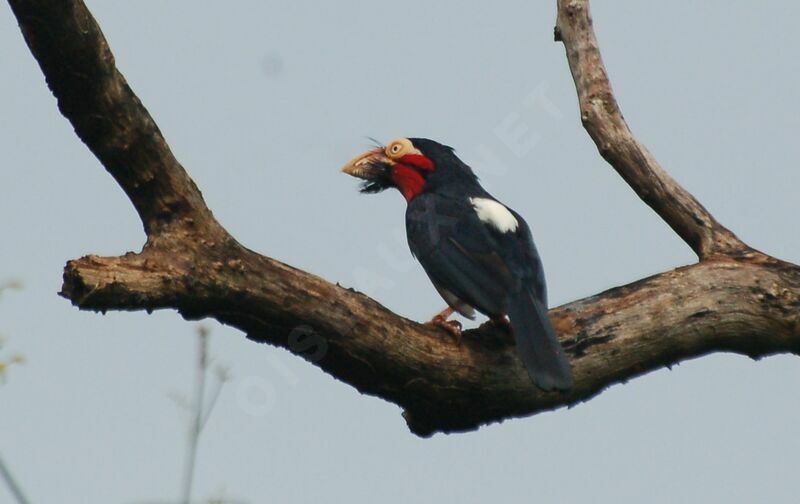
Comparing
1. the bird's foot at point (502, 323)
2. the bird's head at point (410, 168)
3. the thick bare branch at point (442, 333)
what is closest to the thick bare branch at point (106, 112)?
the thick bare branch at point (442, 333)

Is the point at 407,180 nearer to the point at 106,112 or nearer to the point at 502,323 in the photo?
the point at 502,323

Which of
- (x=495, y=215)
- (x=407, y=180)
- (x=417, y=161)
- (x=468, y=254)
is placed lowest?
(x=468, y=254)

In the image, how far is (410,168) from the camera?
682cm

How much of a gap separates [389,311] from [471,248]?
1.06 m

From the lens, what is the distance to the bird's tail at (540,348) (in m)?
4.76

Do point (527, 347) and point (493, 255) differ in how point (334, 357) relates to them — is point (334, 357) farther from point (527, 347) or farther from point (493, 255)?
point (493, 255)

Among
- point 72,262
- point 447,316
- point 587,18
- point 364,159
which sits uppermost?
point 587,18

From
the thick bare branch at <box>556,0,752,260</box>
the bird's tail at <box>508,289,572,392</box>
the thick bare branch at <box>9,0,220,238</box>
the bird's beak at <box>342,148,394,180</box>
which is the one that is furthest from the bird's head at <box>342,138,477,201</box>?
the thick bare branch at <box>9,0,220,238</box>

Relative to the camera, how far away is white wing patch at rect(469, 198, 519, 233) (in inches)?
233

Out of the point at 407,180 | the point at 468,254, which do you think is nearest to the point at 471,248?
the point at 468,254

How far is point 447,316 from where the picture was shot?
575cm

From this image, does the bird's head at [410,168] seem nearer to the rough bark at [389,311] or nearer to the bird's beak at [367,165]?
the bird's beak at [367,165]

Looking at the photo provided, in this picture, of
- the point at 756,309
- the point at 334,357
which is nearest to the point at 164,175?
the point at 334,357

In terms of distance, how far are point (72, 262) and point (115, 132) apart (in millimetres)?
608
